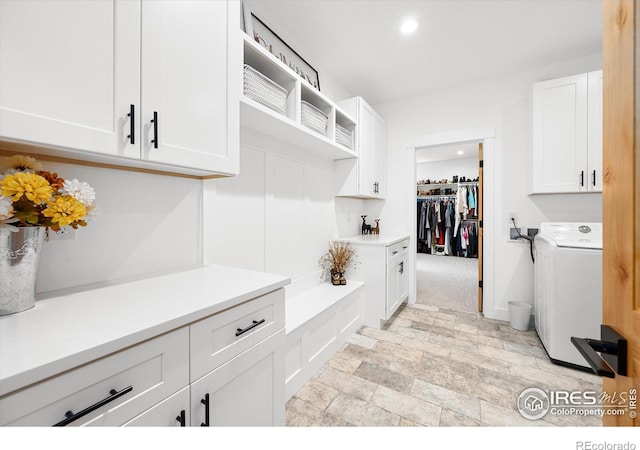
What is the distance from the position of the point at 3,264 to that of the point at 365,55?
285 centimetres

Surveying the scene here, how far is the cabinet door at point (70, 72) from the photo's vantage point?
677 millimetres

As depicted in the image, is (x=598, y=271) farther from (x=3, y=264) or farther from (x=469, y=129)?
(x=3, y=264)

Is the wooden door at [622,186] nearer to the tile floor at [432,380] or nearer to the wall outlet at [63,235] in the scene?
the tile floor at [432,380]

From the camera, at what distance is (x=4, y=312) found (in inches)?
27.9

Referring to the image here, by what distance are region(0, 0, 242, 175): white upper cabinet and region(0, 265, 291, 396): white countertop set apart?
1.60ft

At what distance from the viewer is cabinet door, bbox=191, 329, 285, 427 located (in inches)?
32.6

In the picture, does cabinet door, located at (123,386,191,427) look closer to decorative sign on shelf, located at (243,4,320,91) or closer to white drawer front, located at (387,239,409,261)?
decorative sign on shelf, located at (243,4,320,91)

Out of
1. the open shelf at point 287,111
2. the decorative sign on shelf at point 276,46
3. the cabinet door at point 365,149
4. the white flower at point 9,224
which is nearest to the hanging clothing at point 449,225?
the cabinet door at point 365,149

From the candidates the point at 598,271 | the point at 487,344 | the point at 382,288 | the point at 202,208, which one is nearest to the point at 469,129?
the point at 598,271

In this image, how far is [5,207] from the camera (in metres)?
0.68

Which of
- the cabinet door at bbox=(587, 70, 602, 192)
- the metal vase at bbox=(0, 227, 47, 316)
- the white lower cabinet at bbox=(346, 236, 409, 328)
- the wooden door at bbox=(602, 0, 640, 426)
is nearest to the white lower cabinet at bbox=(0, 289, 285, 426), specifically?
the metal vase at bbox=(0, 227, 47, 316)

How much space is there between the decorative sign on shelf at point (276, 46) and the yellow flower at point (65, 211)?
1514 millimetres
